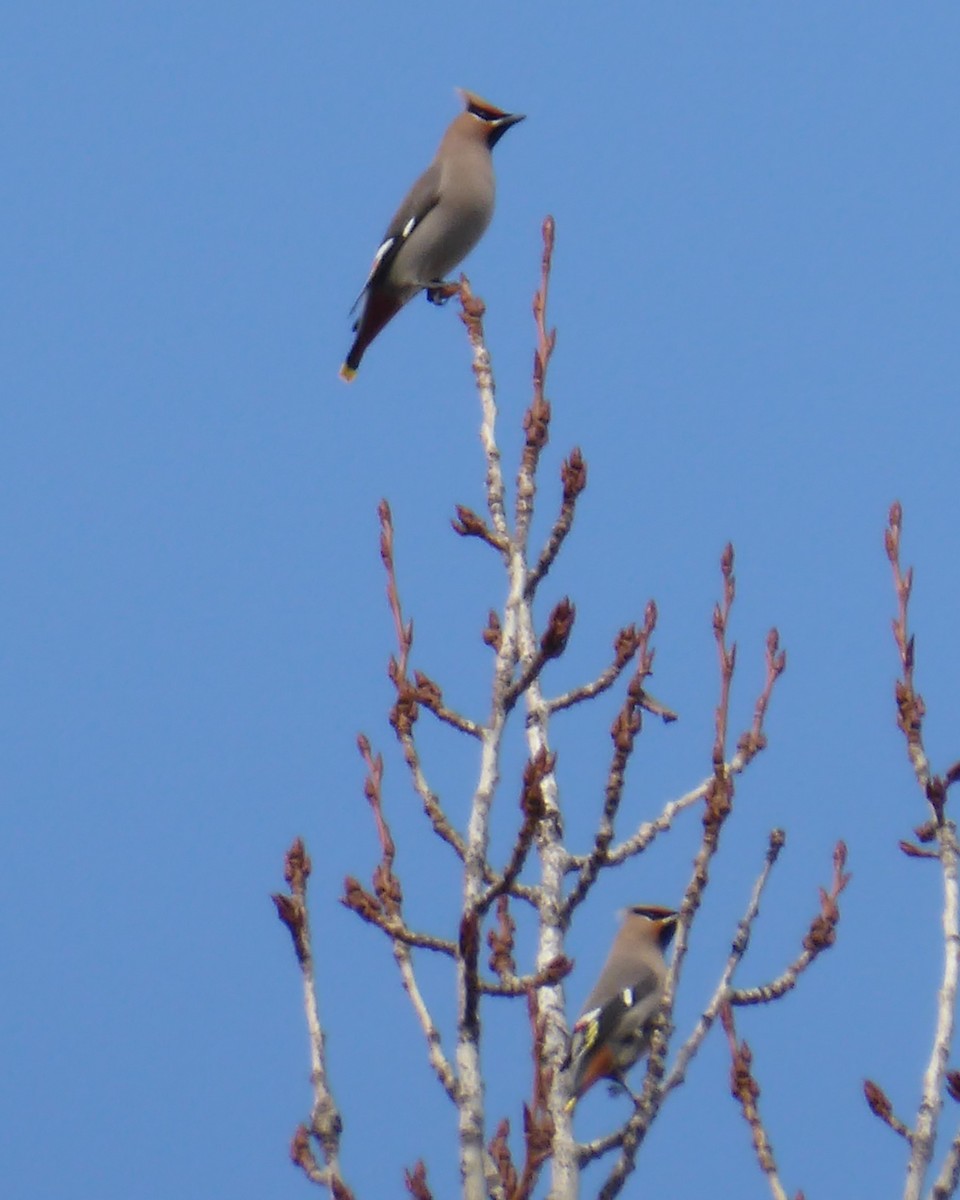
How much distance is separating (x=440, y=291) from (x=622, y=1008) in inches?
106

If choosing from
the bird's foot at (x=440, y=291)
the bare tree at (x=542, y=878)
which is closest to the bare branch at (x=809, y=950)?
the bare tree at (x=542, y=878)

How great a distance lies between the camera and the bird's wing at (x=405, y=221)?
6672mm

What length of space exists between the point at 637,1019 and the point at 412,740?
213 centimetres

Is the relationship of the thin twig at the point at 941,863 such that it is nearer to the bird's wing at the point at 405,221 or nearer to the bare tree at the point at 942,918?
the bare tree at the point at 942,918

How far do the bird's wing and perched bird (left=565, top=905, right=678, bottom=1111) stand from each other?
2.52m

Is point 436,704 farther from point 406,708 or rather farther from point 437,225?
point 437,225

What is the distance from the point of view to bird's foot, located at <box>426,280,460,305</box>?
247 inches

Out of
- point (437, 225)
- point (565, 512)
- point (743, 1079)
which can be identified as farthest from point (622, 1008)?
point (437, 225)

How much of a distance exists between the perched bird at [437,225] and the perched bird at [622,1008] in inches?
91.3

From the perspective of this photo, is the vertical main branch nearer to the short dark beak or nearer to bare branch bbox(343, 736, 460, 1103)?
bare branch bbox(343, 736, 460, 1103)

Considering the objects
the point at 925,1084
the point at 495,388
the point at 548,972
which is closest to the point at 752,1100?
the point at 925,1084

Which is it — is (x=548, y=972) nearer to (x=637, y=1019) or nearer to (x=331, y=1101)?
(x=331, y=1101)

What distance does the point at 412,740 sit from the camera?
10.2 ft

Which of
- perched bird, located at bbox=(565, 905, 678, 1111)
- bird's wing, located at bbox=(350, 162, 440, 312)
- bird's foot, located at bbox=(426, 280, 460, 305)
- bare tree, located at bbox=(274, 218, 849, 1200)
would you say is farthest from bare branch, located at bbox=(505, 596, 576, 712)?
bird's wing, located at bbox=(350, 162, 440, 312)
